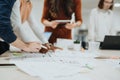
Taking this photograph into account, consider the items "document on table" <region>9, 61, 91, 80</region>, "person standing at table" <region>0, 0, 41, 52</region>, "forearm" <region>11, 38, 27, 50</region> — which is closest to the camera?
"document on table" <region>9, 61, 91, 80</region>

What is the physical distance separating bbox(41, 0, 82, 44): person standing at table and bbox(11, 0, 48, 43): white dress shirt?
0.61 m

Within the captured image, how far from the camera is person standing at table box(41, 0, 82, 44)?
8.84 feet

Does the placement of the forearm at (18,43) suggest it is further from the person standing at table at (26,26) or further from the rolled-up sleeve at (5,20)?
the person standing at table at (26,26)

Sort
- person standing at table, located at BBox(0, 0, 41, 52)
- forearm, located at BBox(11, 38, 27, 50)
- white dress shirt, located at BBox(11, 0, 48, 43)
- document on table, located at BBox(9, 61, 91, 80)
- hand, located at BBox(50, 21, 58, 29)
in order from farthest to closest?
hand, located at BBox(50, 21, 58, 29) < white dress shirt, located at BBox(11, 0, 48, 43) < forearm, located at BBox(11, 38, 27, 50) < person standing at table, located at BBox(0, 0, 41, 52) < document on table, located at BBox(9, 61, 91, 80)

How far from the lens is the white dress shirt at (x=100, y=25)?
2805 millimetres

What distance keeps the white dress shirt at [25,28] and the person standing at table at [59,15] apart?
612 mm

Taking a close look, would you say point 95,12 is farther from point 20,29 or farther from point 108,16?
point 20,29

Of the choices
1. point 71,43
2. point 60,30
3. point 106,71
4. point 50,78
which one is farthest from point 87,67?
point 60,30

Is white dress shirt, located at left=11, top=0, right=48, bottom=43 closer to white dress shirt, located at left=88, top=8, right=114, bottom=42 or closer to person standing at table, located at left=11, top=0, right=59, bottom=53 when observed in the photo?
person standing at table, located at left=11, top=0, right=59, bottom=53

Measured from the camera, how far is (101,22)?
2811mm

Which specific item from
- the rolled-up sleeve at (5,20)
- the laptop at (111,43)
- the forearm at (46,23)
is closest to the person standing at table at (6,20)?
the rolled-up sleeve at (5,20)

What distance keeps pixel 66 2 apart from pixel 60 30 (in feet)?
1.20

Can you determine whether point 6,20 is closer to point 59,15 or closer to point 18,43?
point 18,43

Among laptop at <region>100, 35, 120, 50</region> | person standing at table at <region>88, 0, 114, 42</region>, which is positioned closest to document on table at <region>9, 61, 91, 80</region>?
laptop at <region>100, 35, 120, 50</region>
